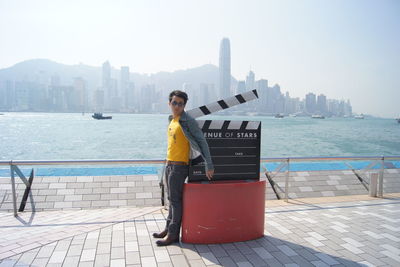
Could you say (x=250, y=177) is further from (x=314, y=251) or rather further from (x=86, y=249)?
(x=86, y=249)

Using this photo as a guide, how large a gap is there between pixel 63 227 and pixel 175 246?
6.22 feet

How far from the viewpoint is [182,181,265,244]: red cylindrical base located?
12.8 ft

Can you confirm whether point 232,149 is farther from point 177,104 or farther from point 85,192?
point 85,192

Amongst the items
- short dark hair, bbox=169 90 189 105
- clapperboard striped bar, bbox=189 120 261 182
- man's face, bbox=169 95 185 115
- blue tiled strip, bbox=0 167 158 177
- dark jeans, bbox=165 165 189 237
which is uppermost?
short dark hair, bbox=169 90 189 105

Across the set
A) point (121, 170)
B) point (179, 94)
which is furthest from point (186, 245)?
point (121, 170)

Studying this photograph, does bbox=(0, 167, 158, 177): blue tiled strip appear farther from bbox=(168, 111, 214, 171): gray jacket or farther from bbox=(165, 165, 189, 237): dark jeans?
bbox=(168, 111, 214, 171): gray jacket

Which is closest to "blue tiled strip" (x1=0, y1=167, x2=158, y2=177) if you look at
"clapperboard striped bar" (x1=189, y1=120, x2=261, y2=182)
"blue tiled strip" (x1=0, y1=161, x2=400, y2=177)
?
"blue tiled strip" (x1=0, y1=161, x2=400, y2=177)

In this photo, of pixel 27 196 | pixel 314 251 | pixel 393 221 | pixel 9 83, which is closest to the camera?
pixel 314 251

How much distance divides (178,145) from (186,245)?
1.34 metres

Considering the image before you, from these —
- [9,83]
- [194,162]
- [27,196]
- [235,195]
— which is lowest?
[27,196]

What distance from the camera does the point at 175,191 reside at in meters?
3.88

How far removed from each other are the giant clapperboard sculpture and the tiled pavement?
957 millimetres

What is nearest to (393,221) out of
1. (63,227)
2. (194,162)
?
(194,162)

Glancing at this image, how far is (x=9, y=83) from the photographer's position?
15900 centimetres
